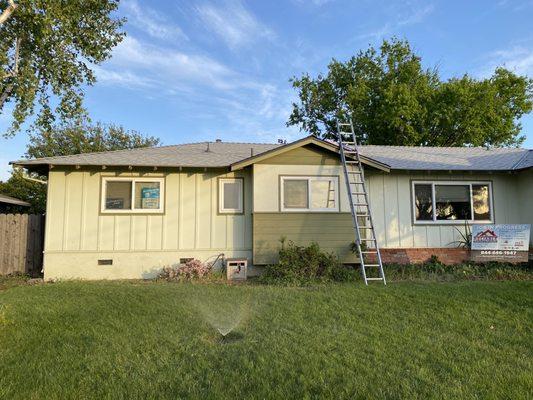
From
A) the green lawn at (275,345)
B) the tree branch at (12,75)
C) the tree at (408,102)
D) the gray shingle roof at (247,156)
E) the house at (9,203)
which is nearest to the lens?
the green lawn at (275,345)

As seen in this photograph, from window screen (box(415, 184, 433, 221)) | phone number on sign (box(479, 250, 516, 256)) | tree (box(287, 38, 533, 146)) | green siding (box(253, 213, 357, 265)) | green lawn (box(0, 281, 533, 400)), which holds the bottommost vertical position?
green lawn (box(0, 281, 533, 400))

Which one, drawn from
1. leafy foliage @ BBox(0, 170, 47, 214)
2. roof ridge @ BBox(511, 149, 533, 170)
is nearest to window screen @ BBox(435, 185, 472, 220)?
roof ridge @ BBox(511, 149, 533, 170)

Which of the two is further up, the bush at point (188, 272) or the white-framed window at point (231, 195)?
the white-framed window at point (231, 195)

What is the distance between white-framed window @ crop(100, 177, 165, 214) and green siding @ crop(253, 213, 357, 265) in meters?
2.88

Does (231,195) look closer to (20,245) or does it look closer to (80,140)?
(20,245)

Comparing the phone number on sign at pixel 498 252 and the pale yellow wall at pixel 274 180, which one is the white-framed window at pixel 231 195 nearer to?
the pale yellow wall at pixel 274 180

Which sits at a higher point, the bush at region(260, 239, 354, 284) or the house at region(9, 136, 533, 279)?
the house at region(9, 136, 533, 279)

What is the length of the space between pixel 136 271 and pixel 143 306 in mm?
4339

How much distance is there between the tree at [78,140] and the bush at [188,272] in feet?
71.9

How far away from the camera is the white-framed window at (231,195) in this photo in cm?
1144

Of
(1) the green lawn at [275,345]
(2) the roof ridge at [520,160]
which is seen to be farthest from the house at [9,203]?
(2) the roof ridge at [520,160]

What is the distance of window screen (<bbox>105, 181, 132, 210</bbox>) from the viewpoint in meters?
11.2

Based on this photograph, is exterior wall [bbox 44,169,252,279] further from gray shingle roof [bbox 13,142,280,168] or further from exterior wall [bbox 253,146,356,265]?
exterior wall [bbox 253,146,356,265]

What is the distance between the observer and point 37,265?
1148cm
